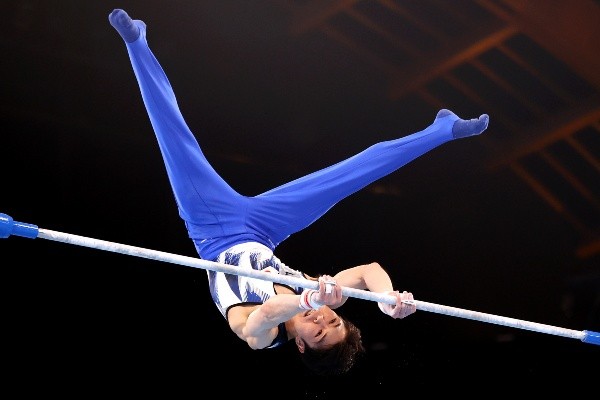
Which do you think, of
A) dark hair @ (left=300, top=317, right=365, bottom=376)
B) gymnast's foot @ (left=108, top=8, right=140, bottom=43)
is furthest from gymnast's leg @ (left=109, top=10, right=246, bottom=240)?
dark hair @ (left=300, top=317, right=365, bottom=376)

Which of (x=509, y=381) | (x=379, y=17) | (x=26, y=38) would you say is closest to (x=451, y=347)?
(x=509, y=381)

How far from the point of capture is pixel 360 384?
455cm

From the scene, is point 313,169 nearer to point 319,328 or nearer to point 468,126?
point 468,126

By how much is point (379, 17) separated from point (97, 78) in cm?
158

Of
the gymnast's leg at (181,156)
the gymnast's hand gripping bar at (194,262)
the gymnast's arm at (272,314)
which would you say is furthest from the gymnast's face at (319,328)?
the gymnast's leg at (181,156)

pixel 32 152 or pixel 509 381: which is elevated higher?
pixel 32 152

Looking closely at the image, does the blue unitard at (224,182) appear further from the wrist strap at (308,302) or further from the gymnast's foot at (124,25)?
the wrist strap at (308,302)

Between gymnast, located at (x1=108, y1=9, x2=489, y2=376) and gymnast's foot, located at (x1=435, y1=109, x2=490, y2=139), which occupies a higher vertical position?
gymnast's foot, located at (x1=435, y1=109, x2=490, y2=139)

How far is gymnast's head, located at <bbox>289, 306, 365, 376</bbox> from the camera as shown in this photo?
3107 mm

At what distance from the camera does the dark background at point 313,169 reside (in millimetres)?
4258

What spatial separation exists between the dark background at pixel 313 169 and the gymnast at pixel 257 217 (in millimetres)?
1124

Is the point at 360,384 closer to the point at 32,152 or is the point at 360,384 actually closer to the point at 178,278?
the point at 178,278

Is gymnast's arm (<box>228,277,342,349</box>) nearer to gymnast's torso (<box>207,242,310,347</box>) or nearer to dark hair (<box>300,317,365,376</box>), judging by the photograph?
gymnast's torso (<box>207,242,310,347</box>)

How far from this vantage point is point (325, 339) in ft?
Answer: 10.3
